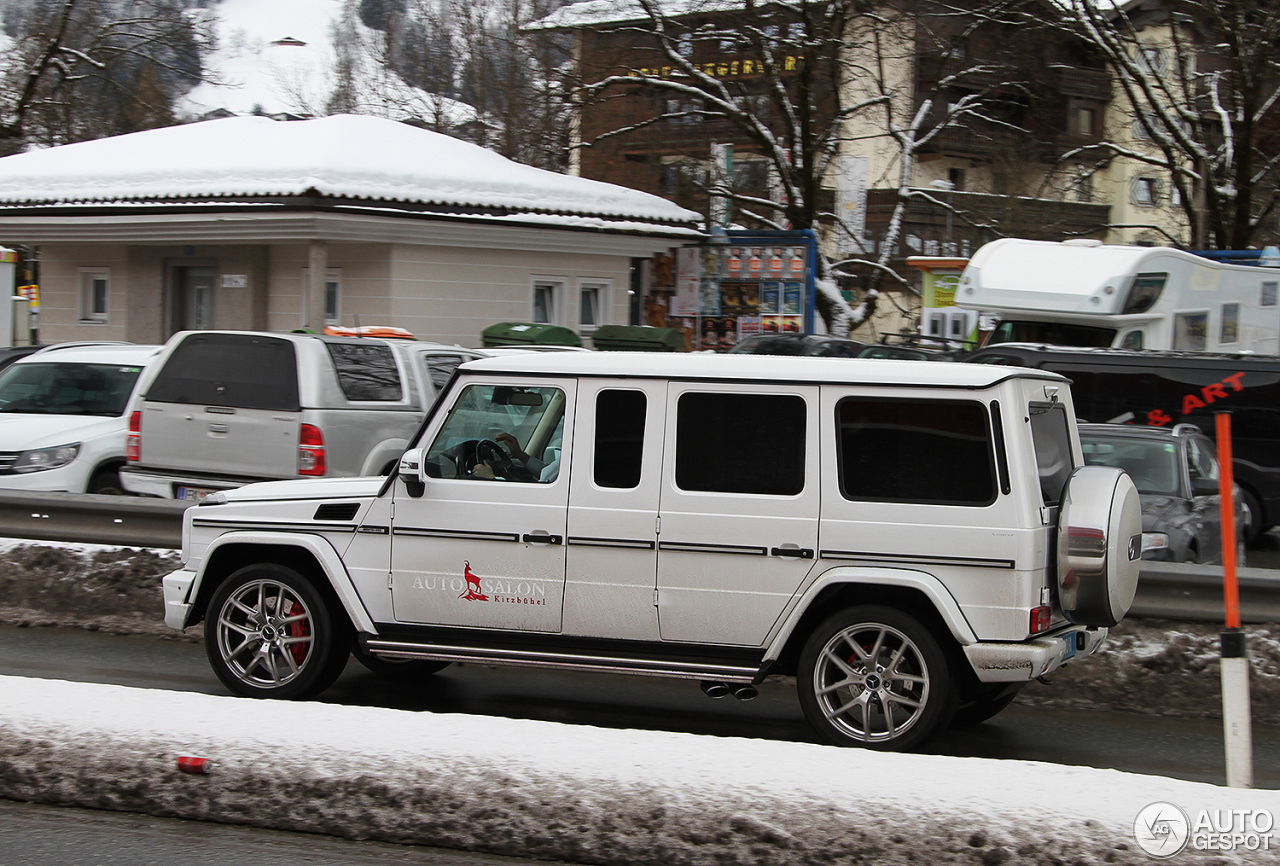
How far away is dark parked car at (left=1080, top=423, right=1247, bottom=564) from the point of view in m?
10.4

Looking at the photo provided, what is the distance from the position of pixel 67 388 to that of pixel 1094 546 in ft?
34.2

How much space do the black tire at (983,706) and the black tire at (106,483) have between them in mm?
7844

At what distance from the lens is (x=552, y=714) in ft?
23.1

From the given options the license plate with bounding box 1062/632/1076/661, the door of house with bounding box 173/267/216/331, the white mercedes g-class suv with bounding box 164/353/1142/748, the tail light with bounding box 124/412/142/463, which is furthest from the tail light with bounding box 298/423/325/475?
the door of house with bounding box 173/267/216/331

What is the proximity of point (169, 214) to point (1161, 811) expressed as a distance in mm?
18394

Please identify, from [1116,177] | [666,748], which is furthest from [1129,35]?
[1116,177]

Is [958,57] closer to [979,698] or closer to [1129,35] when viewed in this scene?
[1129,35]

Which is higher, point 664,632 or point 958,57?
point 958,57

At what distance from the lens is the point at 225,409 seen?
10688mm

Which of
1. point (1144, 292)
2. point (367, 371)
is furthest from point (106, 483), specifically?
point (1144, 292)

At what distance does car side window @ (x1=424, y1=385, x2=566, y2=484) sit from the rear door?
4.23 m

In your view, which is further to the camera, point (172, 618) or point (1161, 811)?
point (172, 618)

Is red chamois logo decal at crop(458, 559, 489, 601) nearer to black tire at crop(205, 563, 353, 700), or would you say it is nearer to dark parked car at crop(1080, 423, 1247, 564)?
black tire at crop(205, 563, 353, 700)

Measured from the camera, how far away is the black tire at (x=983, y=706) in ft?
22.0
